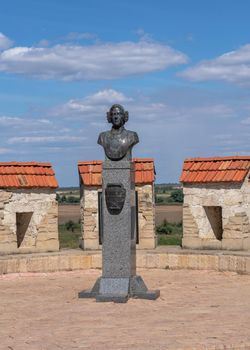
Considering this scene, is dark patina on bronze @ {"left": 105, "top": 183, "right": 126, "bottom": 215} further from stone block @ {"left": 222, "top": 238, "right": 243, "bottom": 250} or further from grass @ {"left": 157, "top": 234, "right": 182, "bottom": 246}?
grass @ {"left": 157, "top": 234, "right": 182, "bottom": 246}

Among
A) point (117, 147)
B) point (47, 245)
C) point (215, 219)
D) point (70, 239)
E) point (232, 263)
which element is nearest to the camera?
point (117, 147)

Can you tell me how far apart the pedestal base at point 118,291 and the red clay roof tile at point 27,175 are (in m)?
4.42

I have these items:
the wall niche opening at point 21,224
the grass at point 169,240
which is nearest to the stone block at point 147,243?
Answer: the wall niche opening at point 21,224

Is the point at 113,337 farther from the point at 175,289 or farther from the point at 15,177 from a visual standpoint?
the point at 15,177

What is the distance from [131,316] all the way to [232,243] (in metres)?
5.61

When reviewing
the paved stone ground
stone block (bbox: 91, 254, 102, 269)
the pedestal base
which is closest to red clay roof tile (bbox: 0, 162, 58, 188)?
stone block (bbox: 91, 254, 102, 269)

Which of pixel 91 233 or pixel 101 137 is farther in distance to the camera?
pixel 91 233

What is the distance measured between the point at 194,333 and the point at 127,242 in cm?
A: 318

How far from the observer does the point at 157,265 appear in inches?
558

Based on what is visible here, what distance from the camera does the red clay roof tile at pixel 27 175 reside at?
47.5ft

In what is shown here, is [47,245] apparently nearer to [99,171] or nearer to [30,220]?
[30,220]

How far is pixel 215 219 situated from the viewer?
14969mm

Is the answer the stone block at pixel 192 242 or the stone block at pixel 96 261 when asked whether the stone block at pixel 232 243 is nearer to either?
the stone block at pixel 192 242

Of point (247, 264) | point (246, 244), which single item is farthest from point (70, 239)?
point (247, 264)
